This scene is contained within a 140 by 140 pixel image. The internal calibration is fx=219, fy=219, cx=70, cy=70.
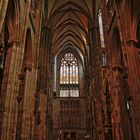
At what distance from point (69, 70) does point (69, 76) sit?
1154mm

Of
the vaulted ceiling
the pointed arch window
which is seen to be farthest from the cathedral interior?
the vaulted ceiling

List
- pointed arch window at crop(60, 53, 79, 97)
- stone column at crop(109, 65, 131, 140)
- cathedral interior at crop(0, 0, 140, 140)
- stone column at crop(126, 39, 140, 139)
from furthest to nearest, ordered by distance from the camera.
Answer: pointed arch window at crop(60, 53, 79, 97)
stone column at crop(109, 65, 131, 140)
cathedral interior at crop(0, 0, 140, 140)
stone column at crop(126, 39, 140, 139)

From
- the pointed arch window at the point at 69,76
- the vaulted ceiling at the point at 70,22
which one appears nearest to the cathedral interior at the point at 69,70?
the pointed arch window at the point at 69,76

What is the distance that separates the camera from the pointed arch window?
1348 inches

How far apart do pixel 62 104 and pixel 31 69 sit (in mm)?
17125

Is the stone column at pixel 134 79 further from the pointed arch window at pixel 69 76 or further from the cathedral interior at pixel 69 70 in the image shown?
the pointed arch window at pixel 69 76

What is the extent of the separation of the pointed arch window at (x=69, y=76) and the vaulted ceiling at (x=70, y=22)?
7.31 feet

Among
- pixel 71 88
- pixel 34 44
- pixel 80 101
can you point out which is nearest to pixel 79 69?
pixel 71 88

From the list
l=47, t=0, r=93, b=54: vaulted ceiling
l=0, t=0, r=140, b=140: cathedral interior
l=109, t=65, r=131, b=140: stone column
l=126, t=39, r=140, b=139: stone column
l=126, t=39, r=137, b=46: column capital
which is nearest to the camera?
l=126, t=39, r=140, b=139: stone column

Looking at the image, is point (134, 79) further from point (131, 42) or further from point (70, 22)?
point (70, 22)

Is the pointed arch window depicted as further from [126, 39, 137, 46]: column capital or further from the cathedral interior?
[126, 39, 137, 46]: column capital

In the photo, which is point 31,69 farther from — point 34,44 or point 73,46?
point 73,46

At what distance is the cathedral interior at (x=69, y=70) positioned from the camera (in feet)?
37.0

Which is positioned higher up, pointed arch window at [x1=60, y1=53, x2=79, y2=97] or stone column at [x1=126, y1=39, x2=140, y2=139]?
pointed arch window at [x1=60, y1=53, x2=79, y2=97]
